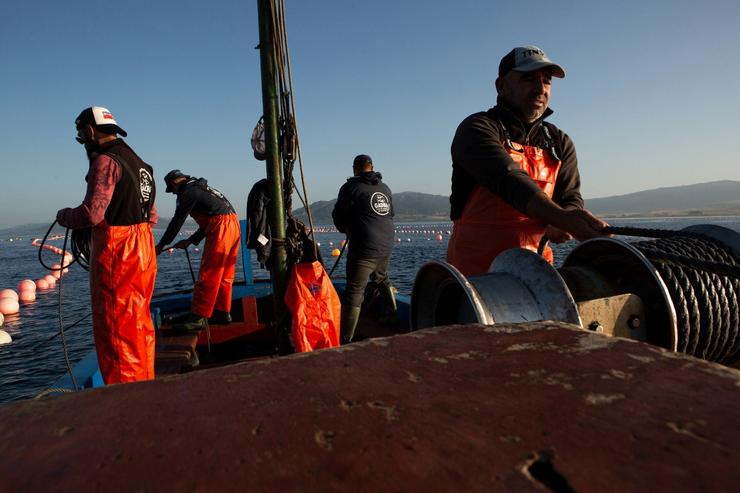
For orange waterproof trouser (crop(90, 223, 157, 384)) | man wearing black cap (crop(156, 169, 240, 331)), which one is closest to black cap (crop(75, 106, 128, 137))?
orange waterproof trouser (crop(90, 223, 157, 384))

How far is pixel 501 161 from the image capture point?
2039 millimetres

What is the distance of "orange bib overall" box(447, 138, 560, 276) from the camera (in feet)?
7.85

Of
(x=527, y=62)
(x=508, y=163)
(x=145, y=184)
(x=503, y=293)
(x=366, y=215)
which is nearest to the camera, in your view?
(x=503, y=293)

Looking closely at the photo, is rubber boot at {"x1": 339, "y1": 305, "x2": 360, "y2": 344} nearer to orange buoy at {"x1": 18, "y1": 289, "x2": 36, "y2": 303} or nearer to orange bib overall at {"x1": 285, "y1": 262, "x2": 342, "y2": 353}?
orange bib overall at {"x1": 285, "y1": 262, "x2": 342, "y2": 353}

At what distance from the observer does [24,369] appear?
8.55m

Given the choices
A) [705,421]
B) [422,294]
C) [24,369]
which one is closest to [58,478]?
[705,421]

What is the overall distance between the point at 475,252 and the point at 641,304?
3.22ft

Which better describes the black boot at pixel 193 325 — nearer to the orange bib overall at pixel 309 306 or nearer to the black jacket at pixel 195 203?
the black jacket at pixel 195 203

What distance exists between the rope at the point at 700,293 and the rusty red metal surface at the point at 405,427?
0.77 meters

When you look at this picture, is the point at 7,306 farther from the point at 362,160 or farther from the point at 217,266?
the point at 362,160

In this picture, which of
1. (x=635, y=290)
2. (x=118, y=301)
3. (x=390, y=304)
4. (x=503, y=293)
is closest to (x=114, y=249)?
(x=118, y=301)

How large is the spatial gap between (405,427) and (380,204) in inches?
191

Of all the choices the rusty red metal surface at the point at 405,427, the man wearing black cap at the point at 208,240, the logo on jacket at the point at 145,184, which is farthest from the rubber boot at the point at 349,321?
the rusty red metal surface at the point at 405,427

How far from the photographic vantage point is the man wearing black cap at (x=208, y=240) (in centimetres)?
549
